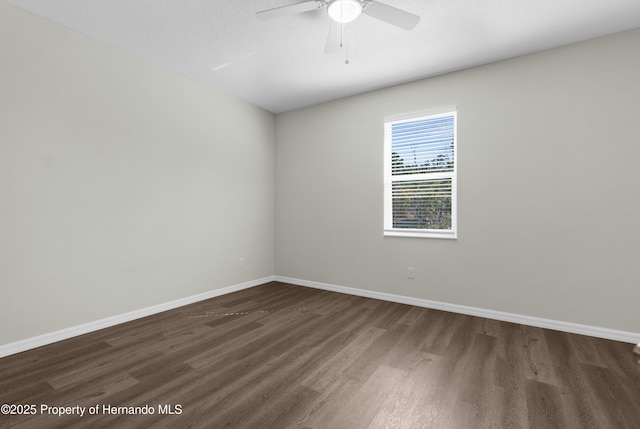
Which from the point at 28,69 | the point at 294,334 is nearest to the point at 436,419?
the point at 294,334

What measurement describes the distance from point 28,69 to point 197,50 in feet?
4.49

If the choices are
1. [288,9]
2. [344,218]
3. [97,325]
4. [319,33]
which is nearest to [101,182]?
[97,325]

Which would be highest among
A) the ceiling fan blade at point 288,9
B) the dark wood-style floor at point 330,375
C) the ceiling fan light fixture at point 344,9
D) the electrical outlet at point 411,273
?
the ceiling fan light fixture at point 344,9

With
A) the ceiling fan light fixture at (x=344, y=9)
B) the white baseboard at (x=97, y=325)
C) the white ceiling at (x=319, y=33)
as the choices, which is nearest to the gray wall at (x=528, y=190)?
the white ceiling at (x=319, y=33)

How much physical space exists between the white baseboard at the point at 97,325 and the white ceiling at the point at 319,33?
106 inches

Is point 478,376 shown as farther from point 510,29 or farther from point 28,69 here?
point 28,69

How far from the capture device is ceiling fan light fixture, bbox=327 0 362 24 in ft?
7.08

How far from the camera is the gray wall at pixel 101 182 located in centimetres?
241

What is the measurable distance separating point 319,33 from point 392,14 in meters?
0.81

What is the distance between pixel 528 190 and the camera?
304cm

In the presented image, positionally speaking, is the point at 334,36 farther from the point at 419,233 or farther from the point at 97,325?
the point at 97,325

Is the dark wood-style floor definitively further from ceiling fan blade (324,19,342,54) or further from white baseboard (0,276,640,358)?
ceiling fan blade (324,19,342,54)

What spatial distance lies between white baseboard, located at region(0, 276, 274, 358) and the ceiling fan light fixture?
3.37 metres

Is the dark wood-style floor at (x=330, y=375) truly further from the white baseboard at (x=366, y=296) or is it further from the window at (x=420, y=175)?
the window at (x=420, y=175)
